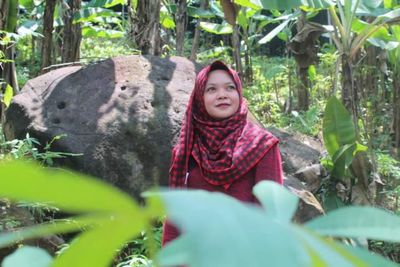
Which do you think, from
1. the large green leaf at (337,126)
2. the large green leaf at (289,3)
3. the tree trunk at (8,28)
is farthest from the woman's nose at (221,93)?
the tree trunk at (8,28)

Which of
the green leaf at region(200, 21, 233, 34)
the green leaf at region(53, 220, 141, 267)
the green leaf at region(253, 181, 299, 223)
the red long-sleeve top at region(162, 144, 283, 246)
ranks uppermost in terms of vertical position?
the green leaf at region(200, 21, 233, 34)

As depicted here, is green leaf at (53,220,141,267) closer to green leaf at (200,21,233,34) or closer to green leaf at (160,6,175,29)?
green leaf at (160,6,175,29)

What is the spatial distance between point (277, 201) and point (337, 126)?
3.71m

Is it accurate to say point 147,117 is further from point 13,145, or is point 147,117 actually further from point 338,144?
point 338,144

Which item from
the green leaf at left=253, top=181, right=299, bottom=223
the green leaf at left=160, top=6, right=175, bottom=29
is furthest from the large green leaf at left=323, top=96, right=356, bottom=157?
the green leaf at left=253, top=181, right=299, bottom=223

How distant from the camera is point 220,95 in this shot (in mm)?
2139

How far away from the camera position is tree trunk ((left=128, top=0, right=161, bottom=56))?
4.67 m

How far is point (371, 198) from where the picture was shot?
167 inches

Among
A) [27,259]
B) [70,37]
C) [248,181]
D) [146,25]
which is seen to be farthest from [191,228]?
[70,37]

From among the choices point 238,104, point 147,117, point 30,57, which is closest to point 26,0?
point 30,57

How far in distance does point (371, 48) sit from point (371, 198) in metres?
2.94

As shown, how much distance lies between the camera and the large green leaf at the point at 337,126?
3.84m

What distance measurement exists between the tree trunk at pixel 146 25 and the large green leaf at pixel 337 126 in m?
1.47

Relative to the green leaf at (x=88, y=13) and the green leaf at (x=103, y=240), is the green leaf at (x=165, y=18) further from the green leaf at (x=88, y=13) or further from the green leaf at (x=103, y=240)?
the green leaf at (x=103, y=240)
